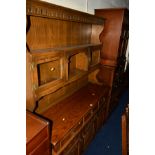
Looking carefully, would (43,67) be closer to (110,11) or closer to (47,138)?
(47,138)

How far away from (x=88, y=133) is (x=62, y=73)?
3.09 feet

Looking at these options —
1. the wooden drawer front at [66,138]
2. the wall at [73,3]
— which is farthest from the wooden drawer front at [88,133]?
the wall at [73,3]

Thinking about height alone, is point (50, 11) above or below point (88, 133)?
above

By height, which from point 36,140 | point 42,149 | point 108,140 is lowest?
point 108,140

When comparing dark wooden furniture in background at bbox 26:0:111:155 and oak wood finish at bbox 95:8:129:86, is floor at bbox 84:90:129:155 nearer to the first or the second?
dark wooden furniture in background at bbox 26:0:111:155

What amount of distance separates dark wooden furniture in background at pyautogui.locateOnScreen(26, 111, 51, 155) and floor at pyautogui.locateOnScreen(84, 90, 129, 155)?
1.16m

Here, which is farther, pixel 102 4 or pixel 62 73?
pixel 102 4

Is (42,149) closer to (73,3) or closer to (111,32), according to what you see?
(73,3)

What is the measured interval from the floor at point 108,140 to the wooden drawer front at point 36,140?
121 centimetres

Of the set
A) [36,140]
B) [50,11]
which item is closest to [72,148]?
[36,140]

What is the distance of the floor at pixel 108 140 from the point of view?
224cm

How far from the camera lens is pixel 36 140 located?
109 cm

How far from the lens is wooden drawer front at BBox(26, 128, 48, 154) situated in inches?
40.7
